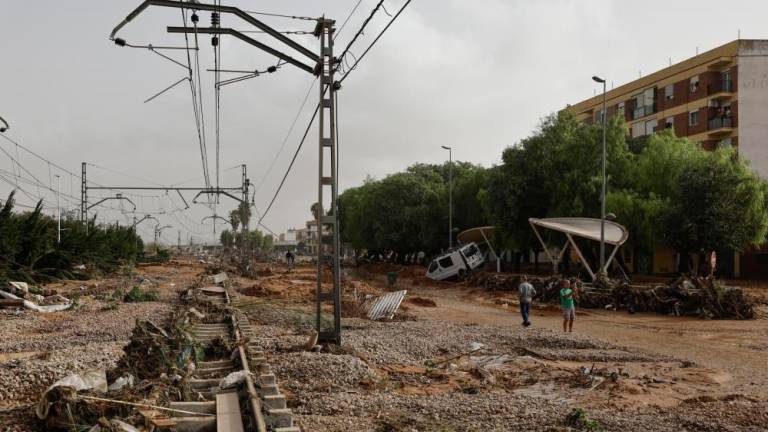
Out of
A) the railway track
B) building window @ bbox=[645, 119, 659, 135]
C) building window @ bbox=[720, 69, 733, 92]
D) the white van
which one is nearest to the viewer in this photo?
the railway track

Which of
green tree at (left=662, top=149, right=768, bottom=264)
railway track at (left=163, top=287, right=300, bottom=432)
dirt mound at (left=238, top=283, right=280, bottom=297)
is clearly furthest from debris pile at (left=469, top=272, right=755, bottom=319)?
railway track at (left=163, top=287, right=300, bottom=432)

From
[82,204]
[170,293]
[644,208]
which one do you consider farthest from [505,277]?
[82,204]

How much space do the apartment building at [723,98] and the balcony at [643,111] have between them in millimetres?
1066

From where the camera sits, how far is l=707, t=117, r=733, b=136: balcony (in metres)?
50.0

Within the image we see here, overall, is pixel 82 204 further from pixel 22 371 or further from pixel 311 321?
pixel 22 371

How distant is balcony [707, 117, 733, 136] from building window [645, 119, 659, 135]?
7.19 meters

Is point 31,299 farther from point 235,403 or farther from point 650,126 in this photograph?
point 650,126

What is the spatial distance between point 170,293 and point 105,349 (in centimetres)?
1938

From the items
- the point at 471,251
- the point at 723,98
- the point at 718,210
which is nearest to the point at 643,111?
the point at 723,98

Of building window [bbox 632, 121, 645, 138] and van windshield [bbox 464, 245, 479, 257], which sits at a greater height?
building window [bbox 632, 121, 645, 138]

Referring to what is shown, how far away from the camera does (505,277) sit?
4078 cm

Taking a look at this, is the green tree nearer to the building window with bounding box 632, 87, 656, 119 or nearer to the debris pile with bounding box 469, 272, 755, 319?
the debris pile with bounding box 469, 272, 755, 319

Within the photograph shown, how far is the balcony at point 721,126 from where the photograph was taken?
164 feet

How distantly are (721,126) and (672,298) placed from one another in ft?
95.4
